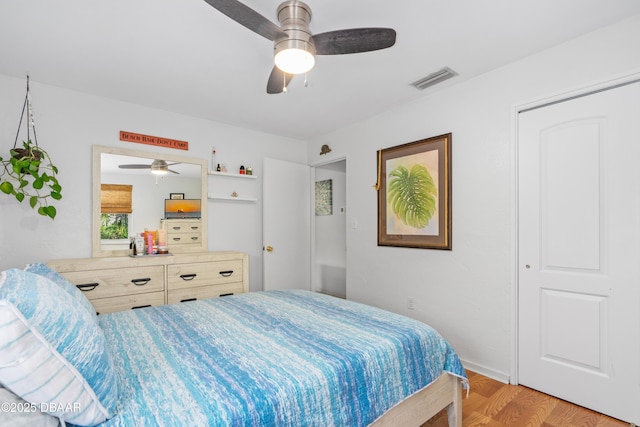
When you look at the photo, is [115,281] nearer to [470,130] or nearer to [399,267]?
[399,267]

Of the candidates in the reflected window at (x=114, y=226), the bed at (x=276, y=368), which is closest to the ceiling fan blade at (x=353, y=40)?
the bed at (x=276, y=368)

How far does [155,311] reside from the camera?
1954 millimetres

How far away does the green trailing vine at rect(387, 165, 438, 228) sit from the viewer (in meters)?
2.88

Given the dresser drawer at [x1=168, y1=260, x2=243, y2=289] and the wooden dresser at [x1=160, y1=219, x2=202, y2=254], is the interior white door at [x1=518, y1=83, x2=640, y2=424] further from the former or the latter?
the wooden dresser at [x1=160, y1=219, x2=202, y2=254]

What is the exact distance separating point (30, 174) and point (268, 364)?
255 centimetres

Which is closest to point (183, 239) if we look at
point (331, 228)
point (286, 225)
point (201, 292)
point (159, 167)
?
point (201, 292)

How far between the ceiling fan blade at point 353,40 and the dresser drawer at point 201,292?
7.84ft

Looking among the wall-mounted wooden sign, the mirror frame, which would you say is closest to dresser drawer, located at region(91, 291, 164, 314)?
the mirror frame

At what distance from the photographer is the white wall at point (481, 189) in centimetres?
205

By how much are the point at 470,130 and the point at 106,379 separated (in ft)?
9.27

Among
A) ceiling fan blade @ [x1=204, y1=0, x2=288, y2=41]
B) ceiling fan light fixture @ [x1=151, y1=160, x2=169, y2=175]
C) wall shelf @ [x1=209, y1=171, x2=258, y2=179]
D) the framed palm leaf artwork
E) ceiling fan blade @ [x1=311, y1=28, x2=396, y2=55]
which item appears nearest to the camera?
ceiling fan blade @ [x1=204, y1=0, x2=288, y2=41]

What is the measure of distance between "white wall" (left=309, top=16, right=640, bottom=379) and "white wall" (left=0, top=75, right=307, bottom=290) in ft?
7.00

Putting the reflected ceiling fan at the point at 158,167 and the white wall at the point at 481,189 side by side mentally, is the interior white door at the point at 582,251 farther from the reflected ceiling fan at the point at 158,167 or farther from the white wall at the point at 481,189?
the reflected ceiling fan at the point at 158,167

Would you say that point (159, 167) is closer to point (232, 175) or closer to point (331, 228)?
point (232, 175)
